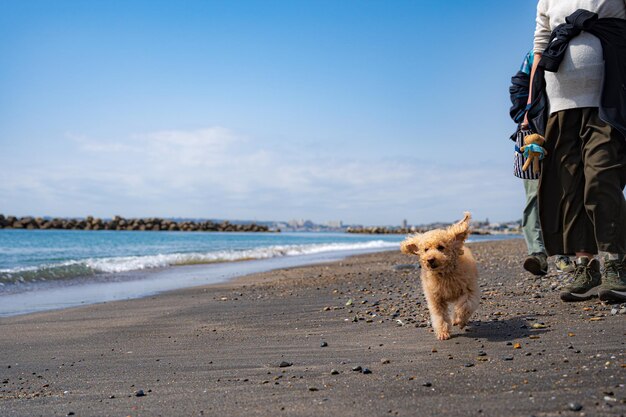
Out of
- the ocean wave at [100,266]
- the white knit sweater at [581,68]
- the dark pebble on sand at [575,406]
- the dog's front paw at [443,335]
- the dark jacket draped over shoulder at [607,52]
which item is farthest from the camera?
the ocean wave at [100,266]

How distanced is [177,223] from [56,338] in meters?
79.1

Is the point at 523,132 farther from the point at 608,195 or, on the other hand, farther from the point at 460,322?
the point at 460,322

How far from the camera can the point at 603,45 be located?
14.5 feet

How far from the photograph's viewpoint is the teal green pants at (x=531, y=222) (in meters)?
6.16

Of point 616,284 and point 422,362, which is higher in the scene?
point 616,284

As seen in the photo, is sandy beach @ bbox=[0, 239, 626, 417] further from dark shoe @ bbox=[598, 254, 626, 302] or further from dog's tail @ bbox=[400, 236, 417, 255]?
dog's tail @ bbox=[400, 236, 417, 255]

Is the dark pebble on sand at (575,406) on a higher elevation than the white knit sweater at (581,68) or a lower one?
lower

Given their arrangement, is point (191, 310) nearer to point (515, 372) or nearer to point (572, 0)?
point (515, 372)

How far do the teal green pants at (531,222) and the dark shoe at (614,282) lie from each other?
161 cm

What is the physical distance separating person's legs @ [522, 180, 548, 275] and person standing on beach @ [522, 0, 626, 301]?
723 mm

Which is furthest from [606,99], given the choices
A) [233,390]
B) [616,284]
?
[233,390]

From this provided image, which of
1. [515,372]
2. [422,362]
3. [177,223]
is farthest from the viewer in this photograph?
[177,223]

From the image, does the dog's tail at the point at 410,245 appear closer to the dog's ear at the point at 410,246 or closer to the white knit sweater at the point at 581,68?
the dog's ear at the point at 410,246

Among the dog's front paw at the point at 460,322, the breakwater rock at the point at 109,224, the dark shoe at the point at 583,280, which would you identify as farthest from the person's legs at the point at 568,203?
the breakwater rock at the point at 109,224
